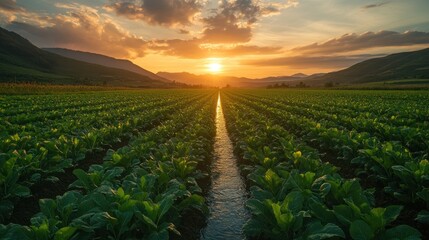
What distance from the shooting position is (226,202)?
21.7ft

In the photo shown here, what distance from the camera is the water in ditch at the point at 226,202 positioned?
17.2 feet

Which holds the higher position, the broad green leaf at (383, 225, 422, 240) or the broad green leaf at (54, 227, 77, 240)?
the broad green leaf at (54, 227, 77, 240)

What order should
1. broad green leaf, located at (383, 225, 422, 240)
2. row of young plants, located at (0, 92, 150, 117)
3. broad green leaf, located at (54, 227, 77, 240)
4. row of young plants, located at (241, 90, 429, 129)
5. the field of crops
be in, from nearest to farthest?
broad green leaf, located at (54, 227, 77, 240)
broad green leaf, located at (383, 225, 422, 240)
the field of crops
row of young plants, located at (241, 90, 429, 129)
row of young plants, located at (0, 92, 150, 117)

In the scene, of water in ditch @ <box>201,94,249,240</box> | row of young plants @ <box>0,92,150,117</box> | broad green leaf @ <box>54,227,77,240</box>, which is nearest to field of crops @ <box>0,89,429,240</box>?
broad green leaf @ <box>54,227,77,240</box>

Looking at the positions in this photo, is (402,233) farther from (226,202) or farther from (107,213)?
(226,202)

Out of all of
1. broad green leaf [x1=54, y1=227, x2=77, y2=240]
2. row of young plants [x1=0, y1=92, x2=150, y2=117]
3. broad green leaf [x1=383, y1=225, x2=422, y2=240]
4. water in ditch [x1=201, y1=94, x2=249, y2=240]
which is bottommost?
water in ditch [x1=201, y1=94, x2=249, y2=240]

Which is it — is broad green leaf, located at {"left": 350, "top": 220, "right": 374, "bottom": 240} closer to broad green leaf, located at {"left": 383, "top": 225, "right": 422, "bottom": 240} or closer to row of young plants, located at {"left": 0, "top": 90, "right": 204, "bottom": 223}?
broad green leaf, located at {"left": 383, "top": 225, "right": 422, "bottom": 240}

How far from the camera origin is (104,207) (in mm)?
3824

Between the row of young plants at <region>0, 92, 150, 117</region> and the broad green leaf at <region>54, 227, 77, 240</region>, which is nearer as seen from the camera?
the broad green leaf at <region>54, 227, 77, 240</region>

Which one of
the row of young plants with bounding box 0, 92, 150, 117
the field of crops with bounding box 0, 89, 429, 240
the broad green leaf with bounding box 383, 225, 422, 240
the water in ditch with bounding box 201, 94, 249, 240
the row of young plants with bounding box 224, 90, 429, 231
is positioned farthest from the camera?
the row of young plants with bounding box 0, 92, 150, 117

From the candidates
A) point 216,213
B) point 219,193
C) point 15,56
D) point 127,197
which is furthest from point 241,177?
point 15,56

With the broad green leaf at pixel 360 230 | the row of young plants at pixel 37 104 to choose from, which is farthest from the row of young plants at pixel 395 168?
the row of young plants at pixel 37 104

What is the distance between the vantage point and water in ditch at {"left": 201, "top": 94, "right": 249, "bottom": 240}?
5234 millimetres

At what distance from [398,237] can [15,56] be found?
203046 millimetres
